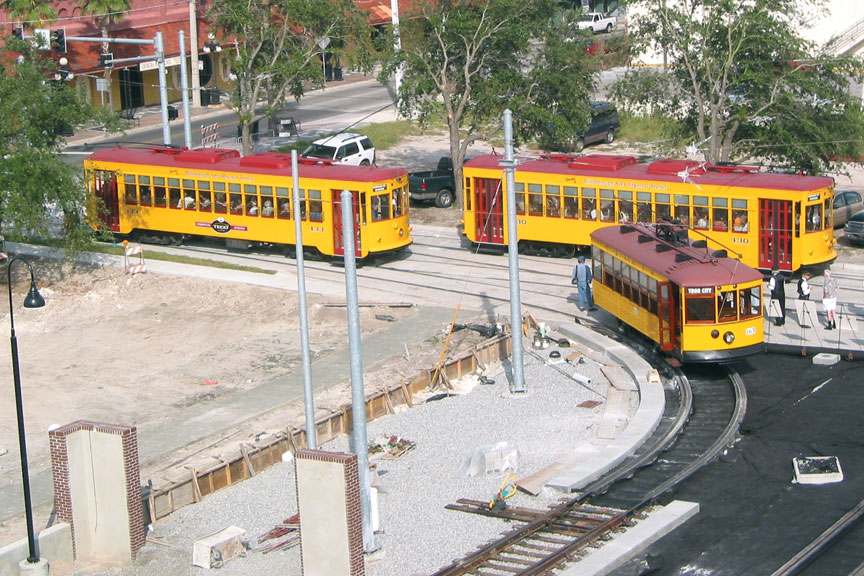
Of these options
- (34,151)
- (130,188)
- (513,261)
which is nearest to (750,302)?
(513,261)

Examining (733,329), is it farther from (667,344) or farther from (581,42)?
(581,42)

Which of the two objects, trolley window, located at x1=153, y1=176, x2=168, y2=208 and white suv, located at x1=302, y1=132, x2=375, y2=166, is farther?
white suv, located at x1=302, y1=132, x2=375, y2=166

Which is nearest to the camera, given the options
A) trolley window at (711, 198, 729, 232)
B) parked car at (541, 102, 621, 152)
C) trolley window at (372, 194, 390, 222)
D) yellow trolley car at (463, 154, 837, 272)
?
yellow trolley car at (463, 154, 837, 272)

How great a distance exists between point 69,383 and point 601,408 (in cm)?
1240

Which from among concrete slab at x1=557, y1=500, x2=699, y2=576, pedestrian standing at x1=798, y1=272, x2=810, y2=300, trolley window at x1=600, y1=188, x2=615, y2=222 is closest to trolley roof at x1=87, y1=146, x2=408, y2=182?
trolley window at x1=600, y1=188, x2=615, y2=222

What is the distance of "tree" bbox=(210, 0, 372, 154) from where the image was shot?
45.9m

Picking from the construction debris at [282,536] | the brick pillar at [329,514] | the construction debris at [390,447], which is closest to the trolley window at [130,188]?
the construction debris at [390,447]

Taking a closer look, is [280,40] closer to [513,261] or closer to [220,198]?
[220,198]

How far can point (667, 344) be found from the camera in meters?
26.9

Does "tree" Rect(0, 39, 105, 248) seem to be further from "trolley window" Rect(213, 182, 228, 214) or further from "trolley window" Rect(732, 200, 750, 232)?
"trolley window" Rect(732, 200, 750, 232)

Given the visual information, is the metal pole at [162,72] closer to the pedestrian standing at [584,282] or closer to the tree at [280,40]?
the tree at [280,40]

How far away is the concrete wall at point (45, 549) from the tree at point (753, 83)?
26.3m

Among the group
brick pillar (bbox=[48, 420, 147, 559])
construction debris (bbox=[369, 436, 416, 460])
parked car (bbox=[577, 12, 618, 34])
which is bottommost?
construction debris (bbox=[369, 436, 416, 460])

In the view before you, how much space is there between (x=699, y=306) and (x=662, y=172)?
10477 mm
